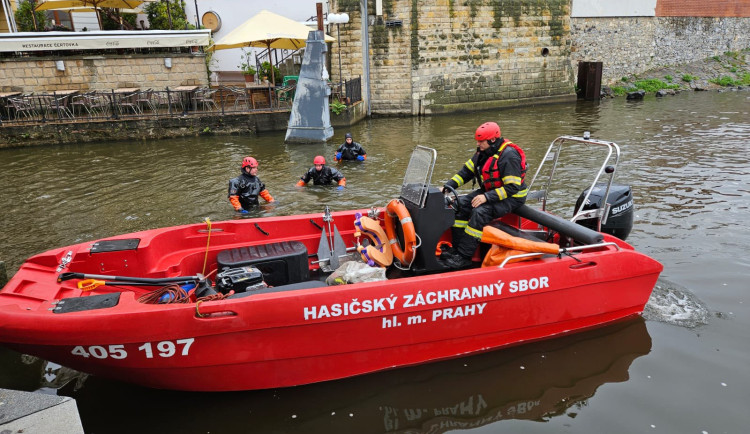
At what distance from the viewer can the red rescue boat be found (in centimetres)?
399

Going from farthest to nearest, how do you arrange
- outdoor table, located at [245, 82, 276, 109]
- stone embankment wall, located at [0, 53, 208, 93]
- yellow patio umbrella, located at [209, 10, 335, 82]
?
outdoor table, located at [245, 82, 276, 109] → stone embankment wall, located at [0, 53, 208, 93] → yellow patio umbrella, located at [209, 10, 335, 82]

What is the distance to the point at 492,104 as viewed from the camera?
74.1 ft

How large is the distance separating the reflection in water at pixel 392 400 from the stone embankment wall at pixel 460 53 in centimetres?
1733

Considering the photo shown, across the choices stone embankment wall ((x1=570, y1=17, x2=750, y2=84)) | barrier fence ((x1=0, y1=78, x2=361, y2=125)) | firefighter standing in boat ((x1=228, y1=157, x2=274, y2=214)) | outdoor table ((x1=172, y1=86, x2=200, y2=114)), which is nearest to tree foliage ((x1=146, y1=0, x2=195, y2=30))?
outdoor table ((x1=172, y1=86, x2=200, y2=114))

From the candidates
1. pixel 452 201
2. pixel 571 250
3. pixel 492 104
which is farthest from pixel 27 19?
pixel 571 250

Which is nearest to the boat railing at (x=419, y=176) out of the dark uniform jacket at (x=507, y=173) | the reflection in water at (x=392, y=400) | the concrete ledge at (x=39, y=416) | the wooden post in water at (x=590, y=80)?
the dark uniform jacket at (x=507, y=173)

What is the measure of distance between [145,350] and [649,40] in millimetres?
29526

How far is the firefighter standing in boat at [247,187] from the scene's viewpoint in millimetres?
8656

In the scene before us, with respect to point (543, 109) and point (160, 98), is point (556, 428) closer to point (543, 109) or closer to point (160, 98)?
point (160, 98)

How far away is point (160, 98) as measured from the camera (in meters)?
17.7

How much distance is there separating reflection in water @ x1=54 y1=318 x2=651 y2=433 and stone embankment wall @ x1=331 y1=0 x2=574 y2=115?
17329 mm

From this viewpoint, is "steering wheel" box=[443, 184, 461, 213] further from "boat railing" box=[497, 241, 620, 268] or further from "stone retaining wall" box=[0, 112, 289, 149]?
"stone retaining wall" box=[0, 112, 289, 149]

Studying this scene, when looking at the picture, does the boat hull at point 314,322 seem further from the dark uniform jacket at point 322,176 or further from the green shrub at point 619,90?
the green shrub at point 619,90

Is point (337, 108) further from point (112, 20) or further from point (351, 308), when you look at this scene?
point (351, 308)
